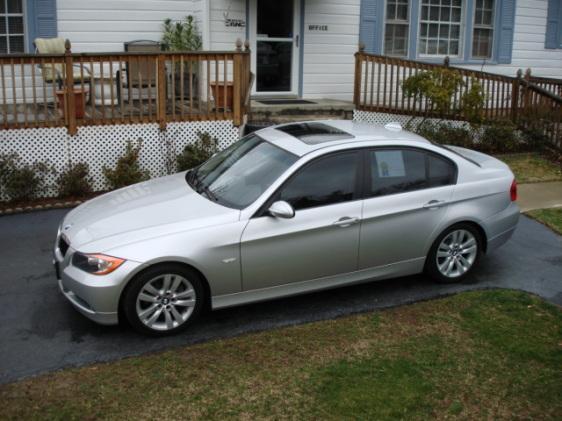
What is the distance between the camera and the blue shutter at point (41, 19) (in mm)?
11891

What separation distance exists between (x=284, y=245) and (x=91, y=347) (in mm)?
1729

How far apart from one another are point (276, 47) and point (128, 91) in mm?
4063

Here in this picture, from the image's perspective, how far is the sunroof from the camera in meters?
6.45

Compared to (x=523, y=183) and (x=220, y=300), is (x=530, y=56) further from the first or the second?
(x=220, y=300)

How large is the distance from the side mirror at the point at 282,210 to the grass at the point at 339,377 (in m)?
0.95

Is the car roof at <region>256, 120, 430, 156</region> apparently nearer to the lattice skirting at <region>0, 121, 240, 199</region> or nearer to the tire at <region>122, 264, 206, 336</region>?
the tire at <region>122, 264, 206, 336</region>

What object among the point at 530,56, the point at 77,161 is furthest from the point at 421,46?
the point at 77,161

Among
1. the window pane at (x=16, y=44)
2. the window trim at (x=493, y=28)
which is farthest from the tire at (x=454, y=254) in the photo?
the window trim at (x=493, y=28)

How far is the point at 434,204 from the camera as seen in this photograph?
6484 millimetres

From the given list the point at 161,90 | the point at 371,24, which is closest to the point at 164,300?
the point at 161,90

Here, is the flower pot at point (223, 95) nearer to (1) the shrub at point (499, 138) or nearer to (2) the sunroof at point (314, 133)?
(2) the sunroof at point (314, 133)

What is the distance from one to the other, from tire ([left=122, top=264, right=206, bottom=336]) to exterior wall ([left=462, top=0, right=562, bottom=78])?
11.9 m

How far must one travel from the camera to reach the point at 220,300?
5.75 meters

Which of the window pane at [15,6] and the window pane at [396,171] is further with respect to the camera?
the window pane at [15,6]
